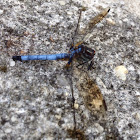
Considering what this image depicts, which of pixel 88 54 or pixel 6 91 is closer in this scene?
pixel 6 91

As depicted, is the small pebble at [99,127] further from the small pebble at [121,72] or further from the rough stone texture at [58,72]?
the small pebble at [121,72]

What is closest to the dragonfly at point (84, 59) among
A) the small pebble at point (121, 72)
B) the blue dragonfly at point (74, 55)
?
the blue dragonfly at point (74, 55)

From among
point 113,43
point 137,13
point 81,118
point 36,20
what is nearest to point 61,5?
point 36,20

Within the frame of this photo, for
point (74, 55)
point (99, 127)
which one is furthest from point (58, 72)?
point (99, 127)

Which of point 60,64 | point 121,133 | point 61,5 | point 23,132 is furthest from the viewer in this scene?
point 61,5

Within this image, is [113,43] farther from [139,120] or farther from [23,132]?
[23,132]

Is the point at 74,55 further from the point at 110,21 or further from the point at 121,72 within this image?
the point at 110,21

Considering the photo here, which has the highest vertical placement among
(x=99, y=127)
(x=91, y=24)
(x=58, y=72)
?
(x=91, y=24)
